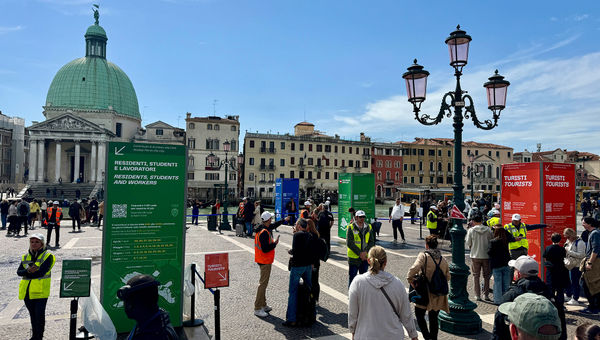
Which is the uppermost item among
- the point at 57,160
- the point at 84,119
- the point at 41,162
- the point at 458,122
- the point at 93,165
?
the point at 84,119

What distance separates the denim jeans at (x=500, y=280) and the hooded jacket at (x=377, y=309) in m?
4.24

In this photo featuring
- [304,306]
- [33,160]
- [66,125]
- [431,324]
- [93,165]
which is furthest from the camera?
[93,165]

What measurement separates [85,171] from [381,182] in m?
51.6

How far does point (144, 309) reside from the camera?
7.80ft

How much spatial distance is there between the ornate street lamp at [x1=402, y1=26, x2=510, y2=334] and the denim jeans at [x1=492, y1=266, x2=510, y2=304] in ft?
4.69

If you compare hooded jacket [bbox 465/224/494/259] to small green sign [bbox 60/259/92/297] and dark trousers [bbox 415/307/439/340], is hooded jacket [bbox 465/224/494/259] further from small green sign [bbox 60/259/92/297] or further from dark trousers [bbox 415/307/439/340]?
small green sign [bbox 60/259/92/297]

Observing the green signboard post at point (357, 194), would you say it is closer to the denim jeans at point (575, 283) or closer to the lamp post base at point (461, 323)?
the denim jeans at point (575, 283)

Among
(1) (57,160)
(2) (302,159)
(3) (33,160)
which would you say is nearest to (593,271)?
(2) (302,159)

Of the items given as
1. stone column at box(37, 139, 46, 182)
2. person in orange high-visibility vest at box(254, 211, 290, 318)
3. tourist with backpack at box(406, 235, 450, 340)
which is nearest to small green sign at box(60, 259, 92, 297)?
person in orange high-visibility vest at box(254, 211, 290, 318)

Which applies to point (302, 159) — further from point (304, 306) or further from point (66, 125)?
point (304, 306)

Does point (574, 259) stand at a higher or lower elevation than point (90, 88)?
lower

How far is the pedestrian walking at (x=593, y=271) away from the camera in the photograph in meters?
6.69

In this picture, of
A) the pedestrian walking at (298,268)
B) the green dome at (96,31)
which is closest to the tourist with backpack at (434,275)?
the pedestrian walking at (298,268)

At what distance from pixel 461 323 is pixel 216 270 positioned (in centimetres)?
370
